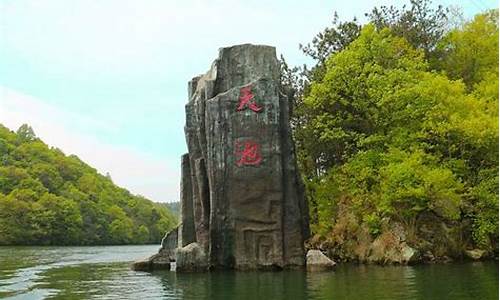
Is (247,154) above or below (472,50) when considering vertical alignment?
below

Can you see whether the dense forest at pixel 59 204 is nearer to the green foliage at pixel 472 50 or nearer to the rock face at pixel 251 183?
the rock face at pixel 251 183

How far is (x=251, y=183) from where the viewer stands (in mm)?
21078

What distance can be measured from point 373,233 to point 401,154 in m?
3.58

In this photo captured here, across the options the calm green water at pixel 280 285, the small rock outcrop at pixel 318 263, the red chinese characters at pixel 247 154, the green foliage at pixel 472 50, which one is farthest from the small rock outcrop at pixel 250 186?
the green foliage at pixel 472 50

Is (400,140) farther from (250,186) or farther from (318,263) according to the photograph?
(250,186)

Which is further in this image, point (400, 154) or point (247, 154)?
point (400, 154)

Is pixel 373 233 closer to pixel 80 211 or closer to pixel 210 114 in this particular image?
pixel 210 114

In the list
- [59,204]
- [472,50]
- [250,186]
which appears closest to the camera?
[250,186]

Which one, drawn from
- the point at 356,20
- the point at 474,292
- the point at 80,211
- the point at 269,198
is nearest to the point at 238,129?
the point at 269,198

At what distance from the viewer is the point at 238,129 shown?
2134 centimetres

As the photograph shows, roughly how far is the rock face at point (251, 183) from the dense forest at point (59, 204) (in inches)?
1874

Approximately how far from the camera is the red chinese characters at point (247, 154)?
21.1 metres

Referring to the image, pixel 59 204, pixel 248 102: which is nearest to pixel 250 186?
pixel 248 102

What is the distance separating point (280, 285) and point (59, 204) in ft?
191
